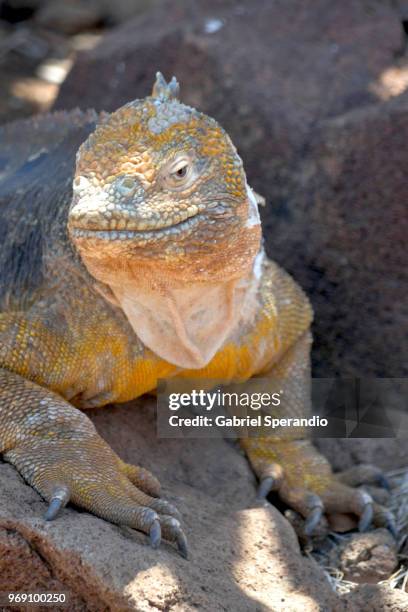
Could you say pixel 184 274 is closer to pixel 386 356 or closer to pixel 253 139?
pixel 386 356

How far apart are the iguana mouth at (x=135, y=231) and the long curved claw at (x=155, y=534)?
124 centimetres

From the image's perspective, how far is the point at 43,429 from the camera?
4.98m

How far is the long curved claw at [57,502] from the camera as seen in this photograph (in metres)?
4.40

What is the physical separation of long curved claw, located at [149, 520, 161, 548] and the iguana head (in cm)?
109

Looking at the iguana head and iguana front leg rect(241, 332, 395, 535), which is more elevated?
the iguana head

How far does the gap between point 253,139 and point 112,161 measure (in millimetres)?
3035

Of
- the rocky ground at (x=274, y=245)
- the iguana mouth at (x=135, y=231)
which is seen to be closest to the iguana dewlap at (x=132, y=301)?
the iguana mouth at (x=135, y=231)

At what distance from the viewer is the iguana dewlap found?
4.57 meters

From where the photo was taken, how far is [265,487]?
5742 millimetres

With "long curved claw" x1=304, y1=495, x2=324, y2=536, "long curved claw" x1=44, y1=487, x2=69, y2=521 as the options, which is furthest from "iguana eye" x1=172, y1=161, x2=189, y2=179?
"long curved claw" x1=304, y1=495, x2=324, y2=536

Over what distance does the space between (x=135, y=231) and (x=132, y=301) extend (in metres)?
0.72

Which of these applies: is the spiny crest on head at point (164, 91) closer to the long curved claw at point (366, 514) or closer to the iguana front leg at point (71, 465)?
the iguana front leg at point (71, 465)

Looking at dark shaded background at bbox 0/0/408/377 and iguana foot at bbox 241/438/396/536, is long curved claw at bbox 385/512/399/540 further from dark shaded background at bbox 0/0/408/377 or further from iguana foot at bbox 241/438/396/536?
dark shaded background at bbox 0/0/408/377

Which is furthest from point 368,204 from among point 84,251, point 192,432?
point 84,251
